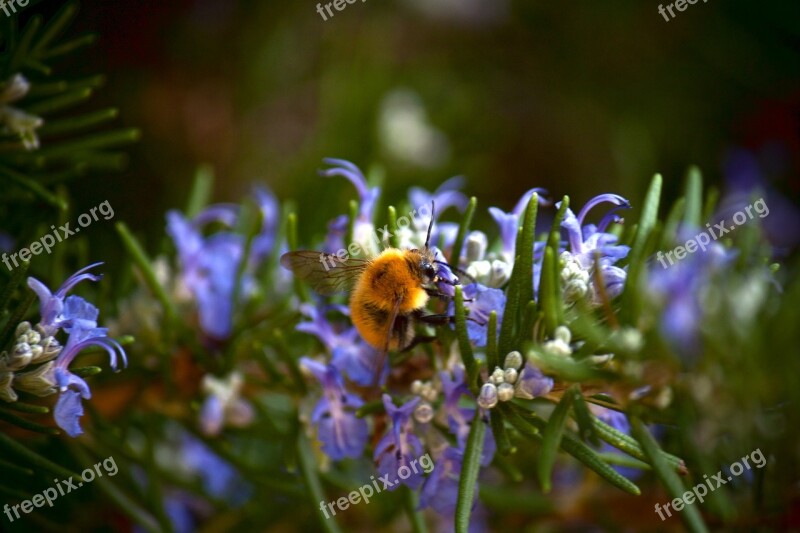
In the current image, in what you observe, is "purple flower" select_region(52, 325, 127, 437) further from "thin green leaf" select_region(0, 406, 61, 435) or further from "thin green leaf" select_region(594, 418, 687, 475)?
"thin green leaf" select_region(594, 418, 687, 475)

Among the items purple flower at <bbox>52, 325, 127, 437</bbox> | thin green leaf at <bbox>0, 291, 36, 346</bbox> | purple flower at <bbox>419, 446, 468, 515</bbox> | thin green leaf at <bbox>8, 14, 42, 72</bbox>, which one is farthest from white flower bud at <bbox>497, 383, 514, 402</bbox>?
thin green leaf at <bbox>8, 14, 42, 72</bbox>

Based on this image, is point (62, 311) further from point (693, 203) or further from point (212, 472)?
point (693, 203)

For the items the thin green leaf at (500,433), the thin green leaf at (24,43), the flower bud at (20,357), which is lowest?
the thin green leaf at (500,433)

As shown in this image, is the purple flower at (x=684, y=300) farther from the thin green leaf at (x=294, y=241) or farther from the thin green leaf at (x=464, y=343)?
the thin green leaf at (x=294, y=241)

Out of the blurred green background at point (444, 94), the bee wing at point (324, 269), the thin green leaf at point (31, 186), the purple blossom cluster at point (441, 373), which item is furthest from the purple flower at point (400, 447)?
the blurred green background at point (444, 94)

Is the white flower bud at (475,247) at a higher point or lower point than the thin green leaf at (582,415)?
higher

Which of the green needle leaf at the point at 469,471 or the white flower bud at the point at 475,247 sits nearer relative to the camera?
the green needle leaf at the point at 469,471
